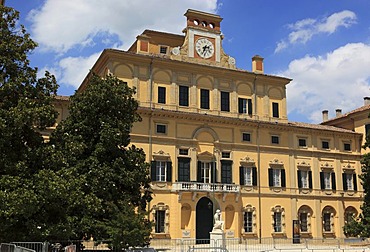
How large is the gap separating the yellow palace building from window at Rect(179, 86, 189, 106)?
0.08m

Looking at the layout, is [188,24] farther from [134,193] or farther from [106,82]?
[134,193]

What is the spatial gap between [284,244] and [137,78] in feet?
58.8

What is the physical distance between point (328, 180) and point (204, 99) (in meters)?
14.4

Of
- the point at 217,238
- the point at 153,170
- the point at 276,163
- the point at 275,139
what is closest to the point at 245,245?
the point at 217,238

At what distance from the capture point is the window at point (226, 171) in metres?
37.6

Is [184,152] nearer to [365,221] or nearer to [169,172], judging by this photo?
[169,172]

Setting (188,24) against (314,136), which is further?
(314,136)

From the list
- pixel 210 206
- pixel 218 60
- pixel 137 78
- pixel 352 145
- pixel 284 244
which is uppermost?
pixel 218 60

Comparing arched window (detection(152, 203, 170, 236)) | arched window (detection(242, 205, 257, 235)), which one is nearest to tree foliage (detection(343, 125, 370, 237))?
arched window (detection(242, 205, 257, 235))

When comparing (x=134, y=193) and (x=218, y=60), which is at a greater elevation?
(x=218, y=60)

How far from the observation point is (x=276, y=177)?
131 feet

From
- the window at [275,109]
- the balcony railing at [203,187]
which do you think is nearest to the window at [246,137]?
the window at [275,109]

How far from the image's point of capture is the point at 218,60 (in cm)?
3975

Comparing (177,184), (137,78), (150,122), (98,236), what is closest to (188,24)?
(137,78)
